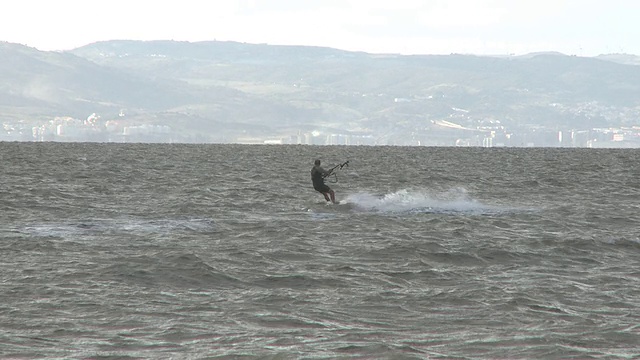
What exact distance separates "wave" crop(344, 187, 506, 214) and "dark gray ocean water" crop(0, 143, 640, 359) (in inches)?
10.8

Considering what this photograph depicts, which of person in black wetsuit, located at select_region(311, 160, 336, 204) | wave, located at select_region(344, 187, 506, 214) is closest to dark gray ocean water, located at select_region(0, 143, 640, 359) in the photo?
wave, located at select_region(344, 187, 506, 214)

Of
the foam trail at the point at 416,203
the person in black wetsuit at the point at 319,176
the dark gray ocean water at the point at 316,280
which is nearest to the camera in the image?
the dark gray ocean water at the point at 316,280

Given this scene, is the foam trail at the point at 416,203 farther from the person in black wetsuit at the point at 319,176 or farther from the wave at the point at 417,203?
the person in black wetsuit at the point at 319,176

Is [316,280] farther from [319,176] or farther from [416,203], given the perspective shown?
[416,203]

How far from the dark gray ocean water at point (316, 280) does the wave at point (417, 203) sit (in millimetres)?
275

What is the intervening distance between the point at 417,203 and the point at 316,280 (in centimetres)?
2066

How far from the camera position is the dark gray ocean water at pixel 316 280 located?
13.8m

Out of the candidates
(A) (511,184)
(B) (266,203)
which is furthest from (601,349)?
(A) (511,184)

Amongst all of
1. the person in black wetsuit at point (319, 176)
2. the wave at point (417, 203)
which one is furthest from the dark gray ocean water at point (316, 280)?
the person in black wetsuit at point (319, 176)

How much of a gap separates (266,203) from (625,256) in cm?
1847

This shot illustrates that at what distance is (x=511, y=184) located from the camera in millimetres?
56062

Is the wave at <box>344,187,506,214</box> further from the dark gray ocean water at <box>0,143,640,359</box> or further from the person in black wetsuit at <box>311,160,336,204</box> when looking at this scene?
the person in black wetsuit at <box>311,160,336,204</box>

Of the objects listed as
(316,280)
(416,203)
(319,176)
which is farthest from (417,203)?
(316,280)

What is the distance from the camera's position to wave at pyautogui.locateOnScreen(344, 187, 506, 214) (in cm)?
3638
